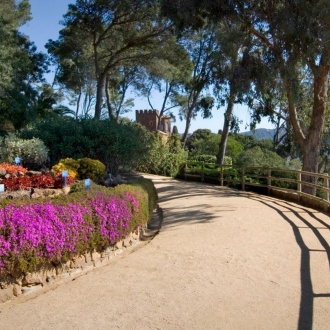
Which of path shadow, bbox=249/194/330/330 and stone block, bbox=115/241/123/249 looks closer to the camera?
path shadow, bbox=249/194/330/330

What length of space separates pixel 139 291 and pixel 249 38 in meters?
11.3

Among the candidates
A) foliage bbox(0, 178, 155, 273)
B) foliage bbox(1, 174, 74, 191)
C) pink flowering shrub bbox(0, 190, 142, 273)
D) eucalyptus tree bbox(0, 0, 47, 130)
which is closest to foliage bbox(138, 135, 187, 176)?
eucalyptus tree bbox(0, 0, 47, 130)

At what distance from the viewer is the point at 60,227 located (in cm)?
560

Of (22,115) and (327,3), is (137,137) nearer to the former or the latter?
(327,3)

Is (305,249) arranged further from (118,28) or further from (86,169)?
(118,28)

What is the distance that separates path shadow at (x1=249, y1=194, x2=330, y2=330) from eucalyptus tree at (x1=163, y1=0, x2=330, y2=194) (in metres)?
3.64

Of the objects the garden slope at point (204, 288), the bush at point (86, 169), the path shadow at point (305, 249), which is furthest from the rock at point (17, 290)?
the bush at point (86, 169)

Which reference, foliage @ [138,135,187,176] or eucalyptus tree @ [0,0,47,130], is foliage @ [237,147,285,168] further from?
eucalyptus tree @ [0,0,47,130]

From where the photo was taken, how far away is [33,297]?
5.14 m

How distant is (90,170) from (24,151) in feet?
7.32

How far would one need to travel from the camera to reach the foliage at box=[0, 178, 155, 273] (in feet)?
16.4

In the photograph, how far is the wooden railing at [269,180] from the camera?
39.7 ft

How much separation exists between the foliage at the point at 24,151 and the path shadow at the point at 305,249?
6.89 meters

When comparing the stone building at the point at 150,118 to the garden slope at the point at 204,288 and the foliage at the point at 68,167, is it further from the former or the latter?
the garden slope at the point at 204,288
